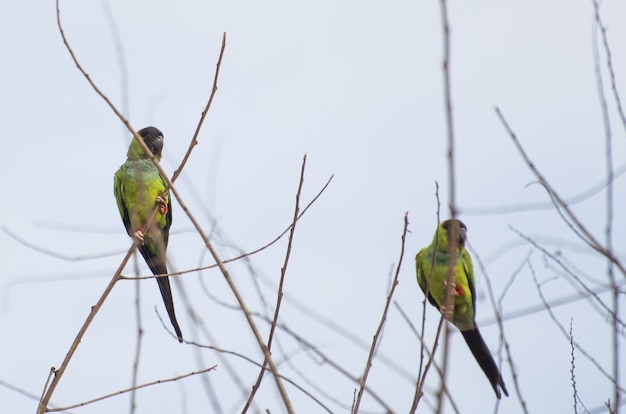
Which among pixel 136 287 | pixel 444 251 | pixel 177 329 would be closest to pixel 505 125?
pixel 136 287

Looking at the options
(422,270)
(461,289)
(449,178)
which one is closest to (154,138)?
(422,270)

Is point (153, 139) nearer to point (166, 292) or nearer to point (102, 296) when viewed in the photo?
point (166, 292)

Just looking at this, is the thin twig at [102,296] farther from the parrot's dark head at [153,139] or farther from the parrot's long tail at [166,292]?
the parrot's dark head at [153,139]

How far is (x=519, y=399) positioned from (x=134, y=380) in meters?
1.40

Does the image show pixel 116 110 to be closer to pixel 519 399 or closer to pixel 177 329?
pixel 519 399

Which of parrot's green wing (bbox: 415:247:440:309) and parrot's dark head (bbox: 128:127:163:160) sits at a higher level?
parrot's dark head (bbox: 128:127:163:160)

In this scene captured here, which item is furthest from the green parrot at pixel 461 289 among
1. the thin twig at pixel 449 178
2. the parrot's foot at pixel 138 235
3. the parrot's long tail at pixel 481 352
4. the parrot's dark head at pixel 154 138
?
the thin twig at pixel 449 178

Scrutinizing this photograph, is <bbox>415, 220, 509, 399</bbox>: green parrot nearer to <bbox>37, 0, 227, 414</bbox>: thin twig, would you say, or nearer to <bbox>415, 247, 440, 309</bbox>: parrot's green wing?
<bbox>415, 247, 440, 309</bbox>: parrot's green wing

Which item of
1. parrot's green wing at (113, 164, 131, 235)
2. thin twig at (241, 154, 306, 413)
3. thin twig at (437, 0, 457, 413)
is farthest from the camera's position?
parrot's green wing at (113, 164, 131, 235)

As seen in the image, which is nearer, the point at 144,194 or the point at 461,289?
the point at 144,194

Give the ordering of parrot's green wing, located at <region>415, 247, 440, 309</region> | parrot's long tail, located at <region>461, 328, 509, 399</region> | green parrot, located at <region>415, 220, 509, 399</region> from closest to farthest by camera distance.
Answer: parrot's long tail, located at <region>461, 328, 509, 399</region>
green parrot, located at <region>415, 220, 509, 399</region>
parrot's green wing, located at <region>415, 247, 440, 309</region>

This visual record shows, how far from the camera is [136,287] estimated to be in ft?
11.6

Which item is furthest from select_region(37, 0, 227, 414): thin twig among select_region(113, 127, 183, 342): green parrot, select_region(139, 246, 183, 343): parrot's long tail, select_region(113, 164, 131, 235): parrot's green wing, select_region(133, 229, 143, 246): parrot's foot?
select_region(113, 164, 131, 235): parrot's green wing

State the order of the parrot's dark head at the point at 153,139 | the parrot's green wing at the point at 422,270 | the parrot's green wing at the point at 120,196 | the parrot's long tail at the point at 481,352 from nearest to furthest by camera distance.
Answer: the parrot's long tail at the point at 481,352, the parrot's green wing at the point at 120,196, the parrot's green wing at the point at 422,270, the parrot's dark head at the point at 153,139
